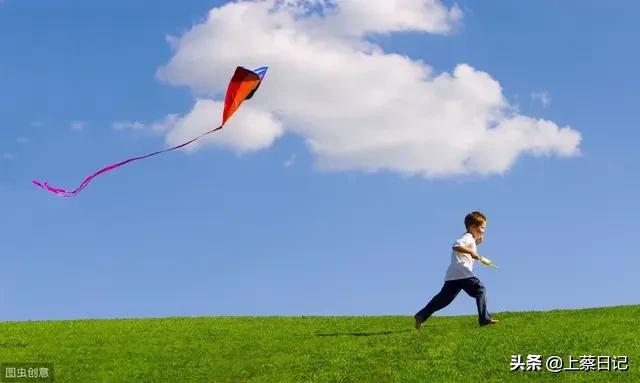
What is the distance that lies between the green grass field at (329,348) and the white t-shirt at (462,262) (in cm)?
117

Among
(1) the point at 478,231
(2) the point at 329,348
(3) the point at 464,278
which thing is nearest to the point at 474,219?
(1) the point at 478,231

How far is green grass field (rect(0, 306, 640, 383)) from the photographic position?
48.7 ft

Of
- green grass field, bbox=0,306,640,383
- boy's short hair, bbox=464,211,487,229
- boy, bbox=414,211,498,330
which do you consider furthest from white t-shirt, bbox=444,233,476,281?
green grass field, bbox=0,306,640,383

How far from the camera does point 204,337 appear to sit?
19500 mm

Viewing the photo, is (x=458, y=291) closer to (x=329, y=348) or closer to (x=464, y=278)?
(x=464, y=278)

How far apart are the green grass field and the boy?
0.41m

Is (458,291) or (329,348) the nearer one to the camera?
(329,348)

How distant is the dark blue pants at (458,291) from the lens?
19.4 metres

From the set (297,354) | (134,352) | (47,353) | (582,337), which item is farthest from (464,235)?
(47,353)

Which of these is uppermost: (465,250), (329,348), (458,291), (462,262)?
(465,250)

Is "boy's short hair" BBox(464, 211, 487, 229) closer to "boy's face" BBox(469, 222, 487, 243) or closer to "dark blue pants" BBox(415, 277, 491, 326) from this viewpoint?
"boy's face" BBox(469, 222, 487, 243)

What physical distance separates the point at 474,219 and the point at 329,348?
4806mm

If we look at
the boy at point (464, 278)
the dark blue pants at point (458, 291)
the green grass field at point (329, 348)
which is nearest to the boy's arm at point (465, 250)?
the boy at point (464, 278)

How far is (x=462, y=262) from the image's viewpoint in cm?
1936
